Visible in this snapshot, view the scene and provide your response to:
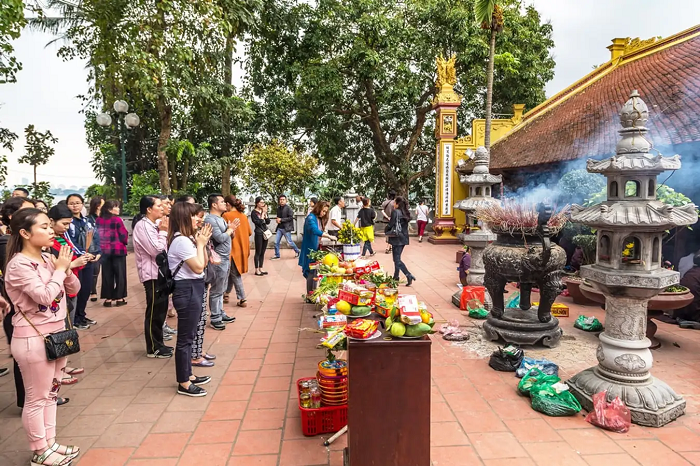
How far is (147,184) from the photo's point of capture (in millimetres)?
17250

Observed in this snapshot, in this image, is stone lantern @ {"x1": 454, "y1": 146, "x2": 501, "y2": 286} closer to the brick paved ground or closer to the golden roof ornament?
the brick paved ground

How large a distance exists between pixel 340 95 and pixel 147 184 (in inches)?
315

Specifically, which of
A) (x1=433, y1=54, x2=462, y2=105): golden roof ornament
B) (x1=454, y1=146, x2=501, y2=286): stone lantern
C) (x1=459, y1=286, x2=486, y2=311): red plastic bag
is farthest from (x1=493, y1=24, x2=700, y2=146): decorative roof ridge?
(x1=459, y1=286, x2=486, y2=311): red plastic bag

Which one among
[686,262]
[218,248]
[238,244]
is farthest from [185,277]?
[686,262]

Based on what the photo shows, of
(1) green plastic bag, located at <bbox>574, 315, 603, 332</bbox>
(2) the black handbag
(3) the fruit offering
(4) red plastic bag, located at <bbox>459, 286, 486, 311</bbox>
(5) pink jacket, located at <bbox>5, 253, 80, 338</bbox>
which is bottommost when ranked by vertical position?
(1) green plastic bag, located at <bbox>574, 315, 603, 332</bbox>

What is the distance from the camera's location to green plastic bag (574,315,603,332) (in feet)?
19.5

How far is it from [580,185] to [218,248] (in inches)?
235

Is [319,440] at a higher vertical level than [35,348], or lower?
lower

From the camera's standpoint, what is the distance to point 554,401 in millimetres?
3777

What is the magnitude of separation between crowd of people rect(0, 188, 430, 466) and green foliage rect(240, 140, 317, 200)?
366 inches

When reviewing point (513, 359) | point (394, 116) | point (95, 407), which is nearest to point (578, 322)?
point (513, 359)

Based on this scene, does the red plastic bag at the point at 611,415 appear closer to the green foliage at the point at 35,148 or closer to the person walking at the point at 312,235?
the person walking at the point at 312,235

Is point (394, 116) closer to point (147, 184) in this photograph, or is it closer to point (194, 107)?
point (194, 107)

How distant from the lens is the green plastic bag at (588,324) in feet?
19.5
